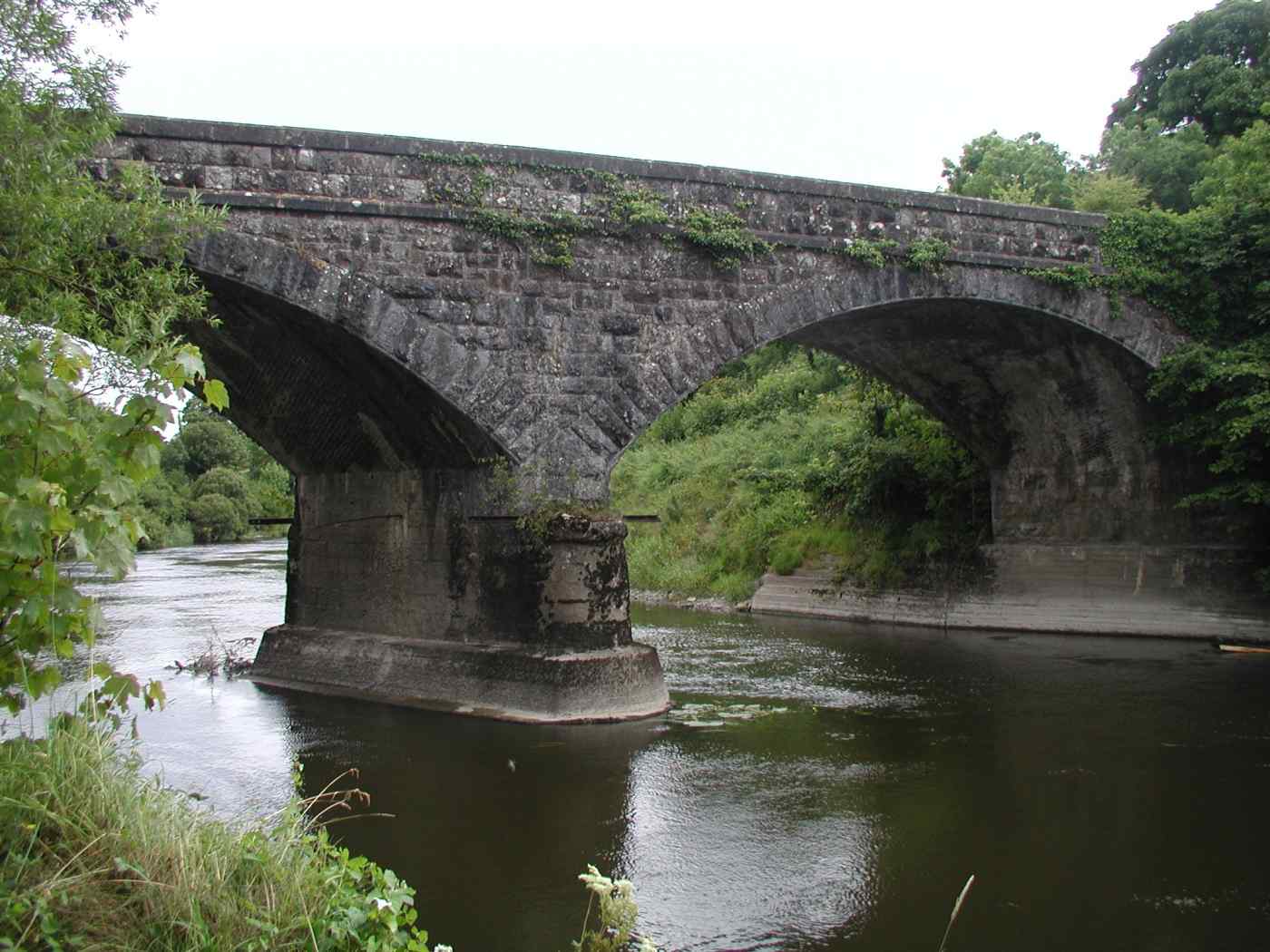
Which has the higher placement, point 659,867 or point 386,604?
point 386,604

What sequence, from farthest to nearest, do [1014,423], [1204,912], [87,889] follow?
1. [1014,423]
2. [1204,912]
3. [87,889]

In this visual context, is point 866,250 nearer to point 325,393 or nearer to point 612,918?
point 325,393

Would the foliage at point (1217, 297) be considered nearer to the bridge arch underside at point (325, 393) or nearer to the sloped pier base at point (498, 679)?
the sloped pier base at point (498, 679)

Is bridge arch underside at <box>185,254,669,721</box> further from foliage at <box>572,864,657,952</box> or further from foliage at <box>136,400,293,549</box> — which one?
foliage at <box>136,400,293,549</box>

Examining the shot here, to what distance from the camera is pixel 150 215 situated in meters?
7.85

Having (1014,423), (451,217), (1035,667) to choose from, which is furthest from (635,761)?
(1014,423)

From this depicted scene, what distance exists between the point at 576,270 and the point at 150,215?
163 inches

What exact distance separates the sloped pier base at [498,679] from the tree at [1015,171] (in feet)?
69.4

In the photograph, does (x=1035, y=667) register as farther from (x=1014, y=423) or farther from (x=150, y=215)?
(x=150, y=215)

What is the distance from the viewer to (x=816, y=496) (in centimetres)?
2125

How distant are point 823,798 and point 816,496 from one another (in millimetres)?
13490

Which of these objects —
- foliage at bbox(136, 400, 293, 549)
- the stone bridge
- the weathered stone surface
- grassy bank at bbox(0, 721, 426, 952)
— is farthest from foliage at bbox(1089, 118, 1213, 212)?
foliage at bbox(136, 400, 293, 549)

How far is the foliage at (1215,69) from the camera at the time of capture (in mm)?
28219

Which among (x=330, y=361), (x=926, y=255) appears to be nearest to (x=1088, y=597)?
(x=926, y=255)
